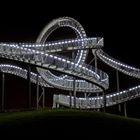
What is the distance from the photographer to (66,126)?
82.7ft

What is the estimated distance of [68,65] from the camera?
137 ft

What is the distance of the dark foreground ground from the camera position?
2347 centimetres

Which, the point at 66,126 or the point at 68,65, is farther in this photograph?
the point at 68,65

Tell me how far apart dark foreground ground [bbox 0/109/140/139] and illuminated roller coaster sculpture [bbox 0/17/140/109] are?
11744 millimetres

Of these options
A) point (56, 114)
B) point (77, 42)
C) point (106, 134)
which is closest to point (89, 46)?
point (77, 42)

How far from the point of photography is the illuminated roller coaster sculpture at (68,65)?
4044 centimetres

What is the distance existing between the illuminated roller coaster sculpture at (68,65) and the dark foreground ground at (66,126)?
38.5 ft

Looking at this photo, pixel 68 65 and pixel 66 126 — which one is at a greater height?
pixel 68 65

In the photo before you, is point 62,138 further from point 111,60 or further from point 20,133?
point 111,60

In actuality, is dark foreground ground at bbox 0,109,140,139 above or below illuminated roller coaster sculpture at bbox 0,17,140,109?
below

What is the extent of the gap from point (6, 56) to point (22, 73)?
1270cm

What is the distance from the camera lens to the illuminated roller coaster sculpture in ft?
133

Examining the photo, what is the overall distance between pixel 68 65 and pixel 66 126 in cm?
1700

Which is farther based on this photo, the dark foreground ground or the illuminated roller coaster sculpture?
the illuminated roller coaster sculpture
